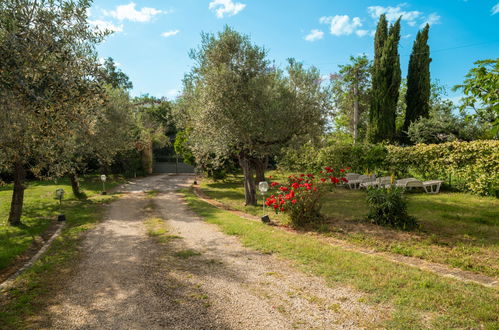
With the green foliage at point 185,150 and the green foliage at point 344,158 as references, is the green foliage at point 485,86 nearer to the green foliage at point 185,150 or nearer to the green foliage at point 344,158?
the green foliage at point 344,158

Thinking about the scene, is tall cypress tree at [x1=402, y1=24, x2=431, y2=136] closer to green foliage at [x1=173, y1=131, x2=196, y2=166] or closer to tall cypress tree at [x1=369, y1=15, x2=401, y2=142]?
tall cypress tree at [x1=369, y1=15, x2=401, y2=142]

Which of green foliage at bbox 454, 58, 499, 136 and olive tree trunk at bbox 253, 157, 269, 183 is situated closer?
green foliage at bbox 454, 58, 499, 136

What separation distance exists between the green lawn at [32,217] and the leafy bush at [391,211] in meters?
11.0

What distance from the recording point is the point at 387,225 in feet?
29.9

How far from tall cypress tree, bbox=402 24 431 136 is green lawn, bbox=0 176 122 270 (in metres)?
26.8

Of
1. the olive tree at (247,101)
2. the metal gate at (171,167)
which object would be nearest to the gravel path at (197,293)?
the olive tree at (247,101)

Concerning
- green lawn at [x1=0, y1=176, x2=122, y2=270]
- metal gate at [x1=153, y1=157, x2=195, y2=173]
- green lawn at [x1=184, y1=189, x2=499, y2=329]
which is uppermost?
metal gate at [x1=153, y1=157, x2=195, y2=173]

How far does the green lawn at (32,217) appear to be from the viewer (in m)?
8.38

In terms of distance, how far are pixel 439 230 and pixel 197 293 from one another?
7.85 metres

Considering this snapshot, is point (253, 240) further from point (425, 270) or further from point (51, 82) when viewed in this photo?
point (51, 82)

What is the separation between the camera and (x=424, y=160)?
52.7 ft

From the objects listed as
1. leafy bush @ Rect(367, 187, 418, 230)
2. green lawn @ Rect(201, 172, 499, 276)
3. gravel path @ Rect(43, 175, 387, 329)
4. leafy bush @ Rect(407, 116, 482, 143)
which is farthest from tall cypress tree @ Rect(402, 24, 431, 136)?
gravel path @ Rect(43, 175, 387, 329)

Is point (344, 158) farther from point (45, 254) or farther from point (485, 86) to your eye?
point (45, 254)

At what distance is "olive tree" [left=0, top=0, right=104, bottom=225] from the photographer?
259 inches
